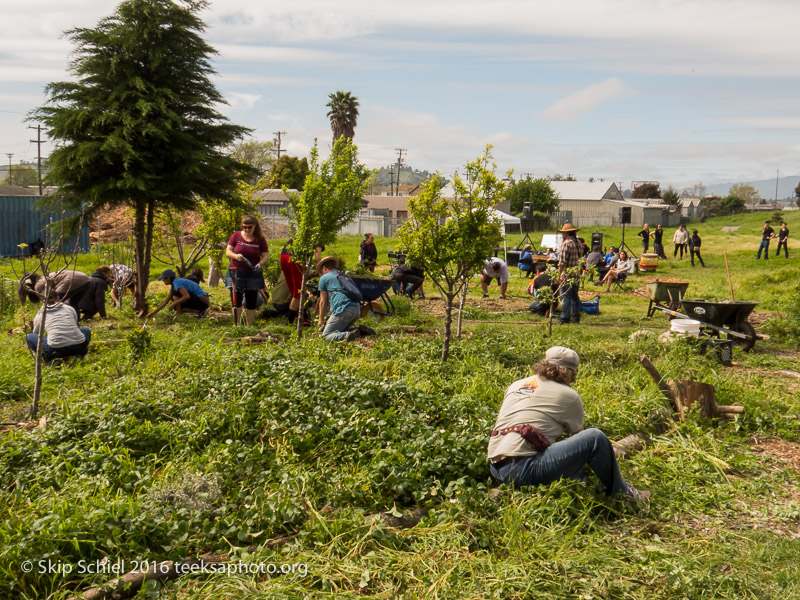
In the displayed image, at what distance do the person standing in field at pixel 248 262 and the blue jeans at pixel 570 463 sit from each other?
6.74 meters

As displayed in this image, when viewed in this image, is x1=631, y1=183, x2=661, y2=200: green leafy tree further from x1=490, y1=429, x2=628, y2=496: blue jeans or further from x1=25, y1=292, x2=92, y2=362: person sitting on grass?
x1=490, y1=429, x2=628, y2=496: blue jeans

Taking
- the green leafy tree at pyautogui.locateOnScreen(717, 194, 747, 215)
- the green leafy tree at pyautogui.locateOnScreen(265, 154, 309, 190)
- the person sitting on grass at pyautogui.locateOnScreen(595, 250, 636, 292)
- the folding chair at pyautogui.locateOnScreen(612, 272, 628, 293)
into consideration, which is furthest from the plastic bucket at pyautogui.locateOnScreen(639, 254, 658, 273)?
the green leafy tree at pyautogui.locateOnScreen(717, 194, 747, 215)

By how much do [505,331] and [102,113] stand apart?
7445 mm

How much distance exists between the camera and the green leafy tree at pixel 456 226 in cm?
879

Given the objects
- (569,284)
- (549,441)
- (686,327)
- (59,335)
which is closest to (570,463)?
(549,441)

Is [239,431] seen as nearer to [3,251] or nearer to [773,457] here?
[773,457]

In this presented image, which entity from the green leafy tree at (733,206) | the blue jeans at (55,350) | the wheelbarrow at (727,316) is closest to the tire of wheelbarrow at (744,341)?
the wheelbarrow at (727,316)

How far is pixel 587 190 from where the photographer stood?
69.4 m

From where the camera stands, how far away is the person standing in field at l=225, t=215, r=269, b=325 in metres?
10.5

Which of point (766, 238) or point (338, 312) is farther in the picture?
point (766, 238)

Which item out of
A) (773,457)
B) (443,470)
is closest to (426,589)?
(443,470)

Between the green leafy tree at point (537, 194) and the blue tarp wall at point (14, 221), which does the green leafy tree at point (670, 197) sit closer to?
the green leafy tree at point (537, 194)

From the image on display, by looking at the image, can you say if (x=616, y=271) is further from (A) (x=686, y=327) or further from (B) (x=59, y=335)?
(B) (x=59, y=335)

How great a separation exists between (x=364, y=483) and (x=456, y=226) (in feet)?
15.7
